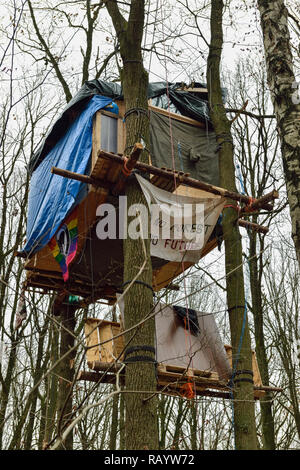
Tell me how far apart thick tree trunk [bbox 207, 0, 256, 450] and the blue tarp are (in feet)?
6.28

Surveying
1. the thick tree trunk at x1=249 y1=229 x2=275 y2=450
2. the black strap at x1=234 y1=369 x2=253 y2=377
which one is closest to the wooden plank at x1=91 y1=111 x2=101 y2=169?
the black strap at x1=234 y1=369 x2=253 y2=377

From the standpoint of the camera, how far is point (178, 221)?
7281 millimetres

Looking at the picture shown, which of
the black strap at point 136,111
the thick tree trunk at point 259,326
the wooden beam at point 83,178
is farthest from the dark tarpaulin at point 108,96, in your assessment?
the thick tree trunk at point 259,326

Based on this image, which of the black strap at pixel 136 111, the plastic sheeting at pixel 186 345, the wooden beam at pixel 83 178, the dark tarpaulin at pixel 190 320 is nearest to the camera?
the wooden beam at pixel 83 178

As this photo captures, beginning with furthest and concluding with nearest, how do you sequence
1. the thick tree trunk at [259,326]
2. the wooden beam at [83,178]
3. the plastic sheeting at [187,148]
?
the thick tree trunk at [259,326] < the plastic sheeting at [187,148] < the wooden beam at [83,178]

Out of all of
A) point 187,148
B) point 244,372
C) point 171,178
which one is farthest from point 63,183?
point 244,372

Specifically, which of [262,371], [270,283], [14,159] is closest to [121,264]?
[14,159]

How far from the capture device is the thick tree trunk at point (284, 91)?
3321 millimetres

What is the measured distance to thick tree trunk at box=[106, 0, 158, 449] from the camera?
17.1 feet

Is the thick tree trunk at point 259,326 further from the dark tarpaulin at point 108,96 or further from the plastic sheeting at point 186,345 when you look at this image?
the dark tarpaulin at point 108,96

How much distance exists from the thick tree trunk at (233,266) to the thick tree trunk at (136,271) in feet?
3.61

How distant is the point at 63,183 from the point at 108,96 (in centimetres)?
167

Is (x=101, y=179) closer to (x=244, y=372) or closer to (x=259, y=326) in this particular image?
(x=244, y=372)

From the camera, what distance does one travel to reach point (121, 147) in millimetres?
7789
